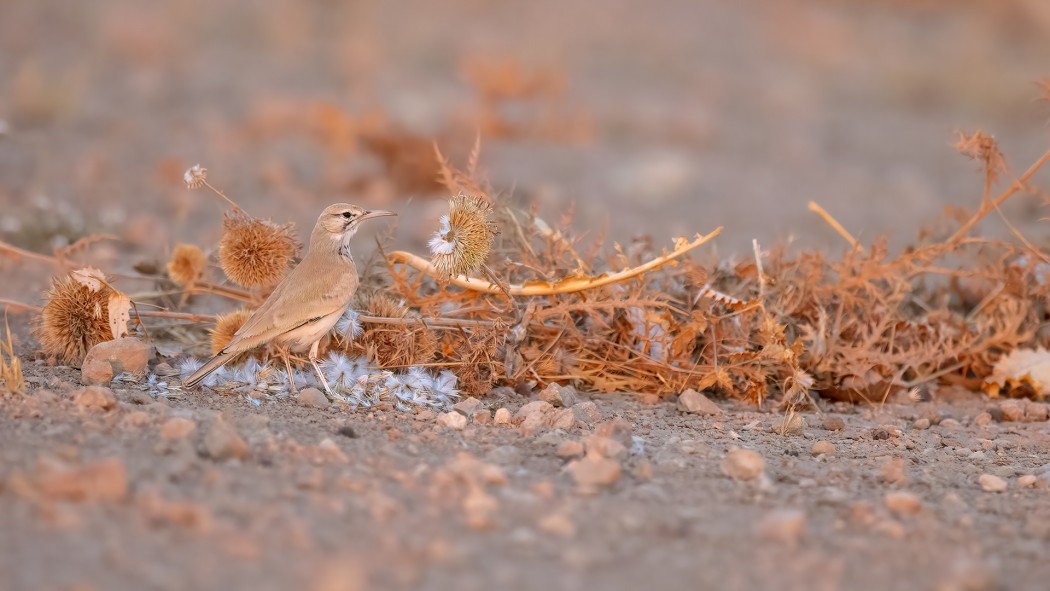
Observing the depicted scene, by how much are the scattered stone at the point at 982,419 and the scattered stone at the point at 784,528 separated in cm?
191

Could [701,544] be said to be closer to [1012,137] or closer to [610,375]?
[610,375]

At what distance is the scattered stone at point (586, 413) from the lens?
12.1 ft

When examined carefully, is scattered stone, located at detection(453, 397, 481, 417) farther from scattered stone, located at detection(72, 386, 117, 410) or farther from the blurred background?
scattered stone, located at detection(72, 386, 117, 410)

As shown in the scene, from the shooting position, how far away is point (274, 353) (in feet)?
12.9

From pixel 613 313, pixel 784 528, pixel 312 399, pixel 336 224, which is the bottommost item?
pixel 784 528

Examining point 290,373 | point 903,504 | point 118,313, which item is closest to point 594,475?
point 903,504

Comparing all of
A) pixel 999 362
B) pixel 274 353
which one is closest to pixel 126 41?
pixel 274 353

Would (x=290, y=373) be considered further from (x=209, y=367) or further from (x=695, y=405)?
(x=695, y=405)

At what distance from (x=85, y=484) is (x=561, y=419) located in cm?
158

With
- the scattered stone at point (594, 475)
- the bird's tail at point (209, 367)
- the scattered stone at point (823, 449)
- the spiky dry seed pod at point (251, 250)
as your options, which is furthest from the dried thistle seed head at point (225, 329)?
the scattered stone at point (823, 449)

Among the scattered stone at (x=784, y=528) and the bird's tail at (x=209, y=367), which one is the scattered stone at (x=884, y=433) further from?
the bird's tail at (x=209, y=367)

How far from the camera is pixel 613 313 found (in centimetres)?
406

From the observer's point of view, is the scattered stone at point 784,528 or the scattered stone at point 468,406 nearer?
the scattered stone at point 784,528

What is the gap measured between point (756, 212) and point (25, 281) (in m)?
5.24
